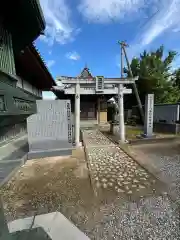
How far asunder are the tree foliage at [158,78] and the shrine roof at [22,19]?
14876 millimetres

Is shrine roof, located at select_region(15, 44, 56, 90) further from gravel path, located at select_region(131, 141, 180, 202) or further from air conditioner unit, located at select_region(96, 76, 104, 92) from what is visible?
gravel path, located at select_region(131, 141, 180, 202)

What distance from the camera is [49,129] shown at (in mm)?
4824

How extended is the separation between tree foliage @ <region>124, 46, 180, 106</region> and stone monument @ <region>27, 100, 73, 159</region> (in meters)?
12.8

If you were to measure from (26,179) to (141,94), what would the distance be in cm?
1561

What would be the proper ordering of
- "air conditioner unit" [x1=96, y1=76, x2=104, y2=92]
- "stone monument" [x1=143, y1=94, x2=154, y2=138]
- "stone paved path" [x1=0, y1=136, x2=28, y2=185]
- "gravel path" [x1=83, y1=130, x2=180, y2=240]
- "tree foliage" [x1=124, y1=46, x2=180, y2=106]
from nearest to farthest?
"gravel path" [x1=83, y1=130, x2=180, y2=240] < "stone paved path" [x1=0, y1=136, x2=28, y2=185] < "air conditioner unit" [x1=96, y1=76, x2=104, y2=92] < "stone monument" [x1=143, y1=94, x2=154, y2=138] < "tree foliage" [x1=124, y1=46, x2=180, y2=106]

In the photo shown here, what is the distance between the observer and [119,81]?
637 cm

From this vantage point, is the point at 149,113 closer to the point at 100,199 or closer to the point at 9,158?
the point at 100,199

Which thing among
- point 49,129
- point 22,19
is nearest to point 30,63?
point 49,129

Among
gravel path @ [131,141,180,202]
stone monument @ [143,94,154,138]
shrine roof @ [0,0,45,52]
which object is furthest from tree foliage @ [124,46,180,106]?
shrine roof @ [0,0,45,52]

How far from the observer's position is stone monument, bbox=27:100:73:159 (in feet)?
15.4

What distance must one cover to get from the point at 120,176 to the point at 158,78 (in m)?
13.9

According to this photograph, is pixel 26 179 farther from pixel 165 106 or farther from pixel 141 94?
pixel 141 94

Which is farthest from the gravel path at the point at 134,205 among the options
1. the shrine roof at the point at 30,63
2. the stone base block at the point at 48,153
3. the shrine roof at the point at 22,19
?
the shrine roof at the point at 30,63

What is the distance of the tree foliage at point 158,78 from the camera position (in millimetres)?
14383
